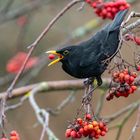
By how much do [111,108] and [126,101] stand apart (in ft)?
0.93

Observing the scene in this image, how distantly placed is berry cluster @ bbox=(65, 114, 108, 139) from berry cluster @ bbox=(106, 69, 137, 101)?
0.23m

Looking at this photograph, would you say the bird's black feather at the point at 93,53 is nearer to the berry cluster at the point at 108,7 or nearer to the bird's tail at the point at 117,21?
the bird's tail at the point at 117,21

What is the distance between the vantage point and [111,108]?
9492 mm

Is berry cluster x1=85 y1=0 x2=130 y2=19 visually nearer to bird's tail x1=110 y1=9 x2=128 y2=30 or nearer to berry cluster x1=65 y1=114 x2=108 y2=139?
bird's tail x1=110 y1=9 x2=128 y2=30

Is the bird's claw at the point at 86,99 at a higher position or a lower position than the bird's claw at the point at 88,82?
lower

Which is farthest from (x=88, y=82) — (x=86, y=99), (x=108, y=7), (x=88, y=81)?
(x=108, y=7)

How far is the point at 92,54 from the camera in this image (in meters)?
3.56

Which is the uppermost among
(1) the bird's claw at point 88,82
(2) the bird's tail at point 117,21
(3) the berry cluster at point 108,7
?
(3) the berry cluster at point 108,7

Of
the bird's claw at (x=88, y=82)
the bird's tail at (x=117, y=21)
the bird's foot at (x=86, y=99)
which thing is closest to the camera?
the bird's foot at (x=86, y=99)

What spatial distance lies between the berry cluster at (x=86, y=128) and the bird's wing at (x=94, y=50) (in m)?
0.61

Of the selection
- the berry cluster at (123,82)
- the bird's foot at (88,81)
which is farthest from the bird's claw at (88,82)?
the berry cluster at (123,82)

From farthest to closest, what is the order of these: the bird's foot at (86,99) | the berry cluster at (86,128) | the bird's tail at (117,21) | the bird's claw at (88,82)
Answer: the bird's tail at (117,21) → the bird's claw at (88,82) → the bird's foot at (86,99) → the berry cluster at (86,128)

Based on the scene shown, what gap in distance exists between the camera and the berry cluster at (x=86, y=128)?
2965mm

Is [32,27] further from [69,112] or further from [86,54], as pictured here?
[86,54]
